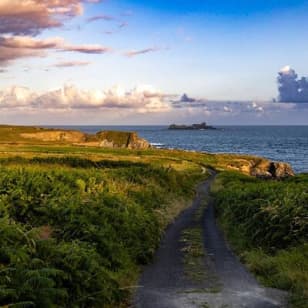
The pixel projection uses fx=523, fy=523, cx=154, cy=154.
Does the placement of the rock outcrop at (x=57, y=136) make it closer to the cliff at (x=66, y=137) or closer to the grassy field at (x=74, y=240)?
the cliff at (x=66, y=137)

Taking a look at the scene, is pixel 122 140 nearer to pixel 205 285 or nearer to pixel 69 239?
pixel 69 239

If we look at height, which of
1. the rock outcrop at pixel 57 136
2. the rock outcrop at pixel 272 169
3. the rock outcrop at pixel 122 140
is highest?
the rock outcrop at pixel 57 136

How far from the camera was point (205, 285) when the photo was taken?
1609 centimetres

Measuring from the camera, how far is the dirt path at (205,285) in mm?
14062

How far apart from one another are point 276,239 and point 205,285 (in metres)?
5.77

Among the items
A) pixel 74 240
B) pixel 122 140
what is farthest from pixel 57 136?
pixel 74 240

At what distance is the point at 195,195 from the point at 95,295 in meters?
40.2

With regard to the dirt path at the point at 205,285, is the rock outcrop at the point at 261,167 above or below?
below

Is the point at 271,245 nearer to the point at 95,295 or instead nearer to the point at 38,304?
the point at 95,295

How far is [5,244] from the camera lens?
12.6m

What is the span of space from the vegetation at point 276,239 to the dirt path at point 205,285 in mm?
485

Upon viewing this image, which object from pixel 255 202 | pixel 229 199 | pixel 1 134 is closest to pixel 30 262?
pixel 255 202

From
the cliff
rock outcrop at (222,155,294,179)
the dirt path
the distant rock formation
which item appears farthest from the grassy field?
the distant rock formation

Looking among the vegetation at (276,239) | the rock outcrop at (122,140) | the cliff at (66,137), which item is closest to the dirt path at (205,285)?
the vegetation at (276,239)
